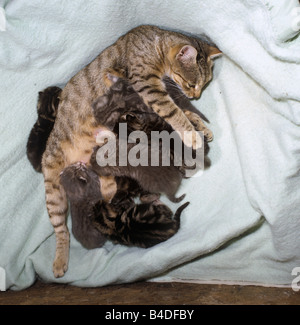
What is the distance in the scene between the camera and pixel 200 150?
5.78ft

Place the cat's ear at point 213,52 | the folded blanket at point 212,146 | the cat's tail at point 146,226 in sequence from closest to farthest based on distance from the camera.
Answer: the folded blanket at point 212,146 → the cat's tail at point 146,226 → the cat's ear at point 213,52

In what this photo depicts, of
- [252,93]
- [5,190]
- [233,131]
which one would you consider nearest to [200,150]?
[233,131]

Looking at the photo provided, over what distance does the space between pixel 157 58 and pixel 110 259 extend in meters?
1.02

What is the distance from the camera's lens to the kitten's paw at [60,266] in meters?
1.84

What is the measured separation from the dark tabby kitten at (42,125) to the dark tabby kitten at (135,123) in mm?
210

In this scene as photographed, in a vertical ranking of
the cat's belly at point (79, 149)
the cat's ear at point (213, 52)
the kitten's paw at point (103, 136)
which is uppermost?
the cat's ear at point (213, 52)

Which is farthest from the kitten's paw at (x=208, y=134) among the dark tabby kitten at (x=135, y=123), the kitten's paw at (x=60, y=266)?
the kitten's paw at (x=60, y=266)

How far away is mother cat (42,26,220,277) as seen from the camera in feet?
5.82

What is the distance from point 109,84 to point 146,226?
70 centimetres

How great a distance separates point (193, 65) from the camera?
1.76 metres

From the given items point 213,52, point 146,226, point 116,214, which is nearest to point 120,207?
point 116,214

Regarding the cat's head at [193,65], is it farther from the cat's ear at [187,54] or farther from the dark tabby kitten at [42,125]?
the dark tabby kitten at [42,125]

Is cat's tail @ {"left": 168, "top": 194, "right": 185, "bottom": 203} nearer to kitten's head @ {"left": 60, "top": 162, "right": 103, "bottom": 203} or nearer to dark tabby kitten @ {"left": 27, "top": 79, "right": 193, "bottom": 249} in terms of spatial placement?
dark tabby kitten @ {"left": 27, "top": 79, "right": 193, "bottom": 249}

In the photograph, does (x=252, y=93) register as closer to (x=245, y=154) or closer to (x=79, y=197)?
(x=245, y=154)
